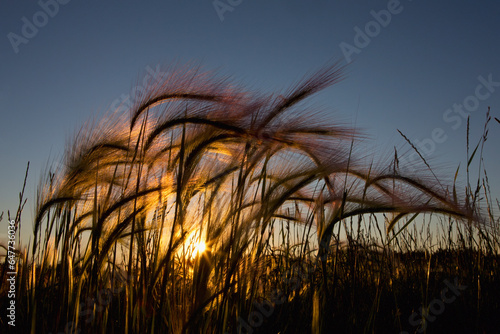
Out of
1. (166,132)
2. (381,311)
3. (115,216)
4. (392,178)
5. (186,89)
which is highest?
(186,89)

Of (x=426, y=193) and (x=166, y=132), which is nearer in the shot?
(x=166, y=132)

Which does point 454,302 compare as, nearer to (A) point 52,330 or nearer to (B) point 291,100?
(B) point 291,100

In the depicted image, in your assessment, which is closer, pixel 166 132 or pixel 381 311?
pixel 166 132

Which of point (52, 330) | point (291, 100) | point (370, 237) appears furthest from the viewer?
point (370, 237)

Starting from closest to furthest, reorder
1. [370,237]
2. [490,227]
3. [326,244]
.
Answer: [326,244], [490,227], [370,237]

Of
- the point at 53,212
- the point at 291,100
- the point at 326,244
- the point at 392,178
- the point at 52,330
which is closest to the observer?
the point at 52,330

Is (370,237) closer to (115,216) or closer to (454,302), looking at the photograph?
(454,302)

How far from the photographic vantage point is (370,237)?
3162mm

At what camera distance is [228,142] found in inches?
74.3

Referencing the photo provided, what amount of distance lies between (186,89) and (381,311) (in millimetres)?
2014

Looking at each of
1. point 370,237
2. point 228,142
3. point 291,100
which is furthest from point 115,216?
point 370,237

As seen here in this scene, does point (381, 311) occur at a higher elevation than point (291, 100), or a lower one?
lower

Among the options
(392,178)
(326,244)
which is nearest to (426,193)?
(392,178)

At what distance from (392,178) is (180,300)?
161cm
